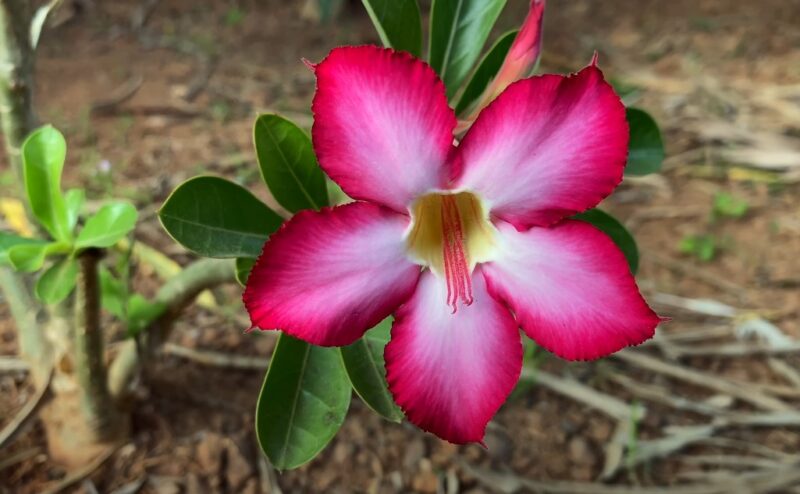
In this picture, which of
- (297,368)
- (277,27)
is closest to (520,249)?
(297,368)

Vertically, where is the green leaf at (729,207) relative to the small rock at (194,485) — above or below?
below

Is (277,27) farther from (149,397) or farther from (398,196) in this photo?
(398,196)

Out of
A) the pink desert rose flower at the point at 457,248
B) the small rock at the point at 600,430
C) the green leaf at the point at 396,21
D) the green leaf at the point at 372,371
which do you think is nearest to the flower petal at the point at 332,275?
the pink desert rose flower at the point at 457,248

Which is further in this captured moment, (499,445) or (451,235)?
(499,445)

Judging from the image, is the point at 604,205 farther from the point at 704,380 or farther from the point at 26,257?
the point at 26,257

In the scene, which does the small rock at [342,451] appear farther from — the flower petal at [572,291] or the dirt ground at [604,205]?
the flower petal at [572,291]

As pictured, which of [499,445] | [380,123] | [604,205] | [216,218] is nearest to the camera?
[380,123]

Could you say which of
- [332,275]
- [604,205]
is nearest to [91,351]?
[332,275]
